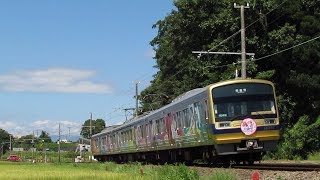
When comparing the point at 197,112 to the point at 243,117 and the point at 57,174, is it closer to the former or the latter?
the point at 243,117

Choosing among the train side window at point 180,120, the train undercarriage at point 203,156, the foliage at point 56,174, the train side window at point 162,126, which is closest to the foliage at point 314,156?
the train undercarriage at point 203,156

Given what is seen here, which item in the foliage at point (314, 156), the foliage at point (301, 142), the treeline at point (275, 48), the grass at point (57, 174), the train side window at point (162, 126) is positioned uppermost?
the treeline at point (275, 48)

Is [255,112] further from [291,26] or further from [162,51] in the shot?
[162,51]

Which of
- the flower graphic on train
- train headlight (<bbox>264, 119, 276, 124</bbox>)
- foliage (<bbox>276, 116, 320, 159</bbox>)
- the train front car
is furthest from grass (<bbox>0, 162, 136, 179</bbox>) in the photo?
foliage (<bbox>276, 116, 320, 159</bbox>)

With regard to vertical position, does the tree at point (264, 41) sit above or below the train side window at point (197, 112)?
above

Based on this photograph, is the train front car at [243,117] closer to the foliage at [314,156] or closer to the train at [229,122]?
the train at [229,122]

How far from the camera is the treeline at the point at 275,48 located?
114 ft

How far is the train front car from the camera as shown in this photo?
63.0 ft

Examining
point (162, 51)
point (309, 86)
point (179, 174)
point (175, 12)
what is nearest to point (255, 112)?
point (179, 174)

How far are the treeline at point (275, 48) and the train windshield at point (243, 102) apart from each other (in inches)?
511

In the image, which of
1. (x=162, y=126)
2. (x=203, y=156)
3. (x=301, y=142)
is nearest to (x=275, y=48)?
(x=301, y=142)

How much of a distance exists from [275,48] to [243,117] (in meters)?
19.9

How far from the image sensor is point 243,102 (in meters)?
19.6

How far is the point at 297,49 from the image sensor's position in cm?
3559
